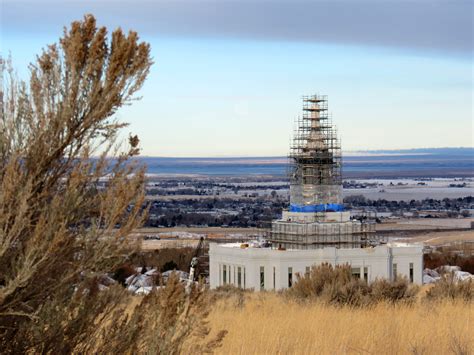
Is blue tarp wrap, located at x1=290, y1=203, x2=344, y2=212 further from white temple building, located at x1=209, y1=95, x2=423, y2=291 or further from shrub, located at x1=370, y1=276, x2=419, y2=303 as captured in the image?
shrub, located at x1=370, y1=276, x2=419, y2=303

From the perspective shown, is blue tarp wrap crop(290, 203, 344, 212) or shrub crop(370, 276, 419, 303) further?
blue tarp wrap crop(290, 203, 344, 212)

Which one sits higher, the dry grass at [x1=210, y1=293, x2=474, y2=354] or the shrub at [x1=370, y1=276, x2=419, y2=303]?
the dry grass at [x1=210, y1=293, x2=474, y2=354]

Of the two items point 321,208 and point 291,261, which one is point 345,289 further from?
point 321,208

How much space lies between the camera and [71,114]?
6.22 metres

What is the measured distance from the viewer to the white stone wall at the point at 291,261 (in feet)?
101

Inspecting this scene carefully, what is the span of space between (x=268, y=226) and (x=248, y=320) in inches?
1133

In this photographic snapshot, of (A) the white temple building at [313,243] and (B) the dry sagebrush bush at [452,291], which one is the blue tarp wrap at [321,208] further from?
(B) the dry sagebrush bush at [452,291]

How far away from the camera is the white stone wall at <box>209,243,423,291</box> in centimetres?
3073

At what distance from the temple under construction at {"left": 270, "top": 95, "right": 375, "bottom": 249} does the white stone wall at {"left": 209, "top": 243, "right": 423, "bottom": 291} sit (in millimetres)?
1614

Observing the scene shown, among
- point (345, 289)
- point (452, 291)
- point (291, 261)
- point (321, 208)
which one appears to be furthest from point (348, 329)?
point (321, 208)

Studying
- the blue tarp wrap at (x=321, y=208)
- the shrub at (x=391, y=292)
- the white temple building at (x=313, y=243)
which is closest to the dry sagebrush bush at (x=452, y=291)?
the shrub at (x=391, y=292)

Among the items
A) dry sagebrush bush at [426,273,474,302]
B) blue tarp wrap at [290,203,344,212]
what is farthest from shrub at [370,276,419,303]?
blue tarp wrap at [290,203,344,212]

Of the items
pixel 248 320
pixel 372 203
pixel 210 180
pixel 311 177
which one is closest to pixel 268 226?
pixel 311 177

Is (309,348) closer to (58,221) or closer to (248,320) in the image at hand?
(248,320)
